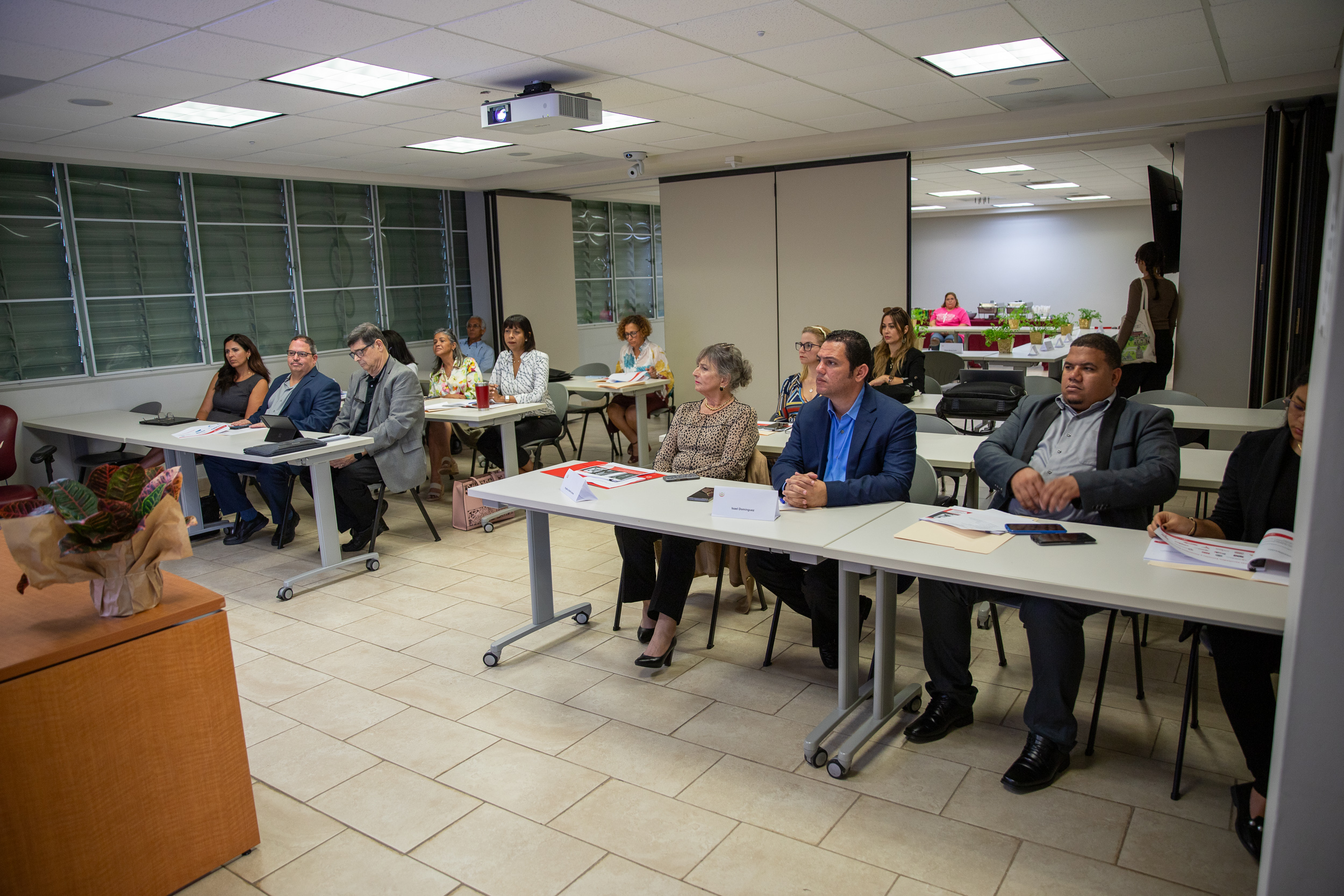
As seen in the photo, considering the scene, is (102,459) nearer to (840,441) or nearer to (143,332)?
(143,332)

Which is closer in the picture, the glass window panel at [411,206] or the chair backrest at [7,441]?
the chair backrest at [7,441]

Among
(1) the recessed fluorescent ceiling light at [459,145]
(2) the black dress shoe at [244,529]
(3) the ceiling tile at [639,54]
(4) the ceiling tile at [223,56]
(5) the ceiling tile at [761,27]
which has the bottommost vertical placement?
(2) the black dress shoe at [244,529]

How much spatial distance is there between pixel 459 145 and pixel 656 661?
524cm

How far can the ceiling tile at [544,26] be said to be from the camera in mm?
3617

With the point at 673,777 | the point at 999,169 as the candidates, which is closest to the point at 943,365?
the point at 999,169

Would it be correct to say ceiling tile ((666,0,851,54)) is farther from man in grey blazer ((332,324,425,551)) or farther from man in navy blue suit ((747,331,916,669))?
man in grey blazer ((332,324,425,551))

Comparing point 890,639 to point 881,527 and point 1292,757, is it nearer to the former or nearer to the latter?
point 881,527

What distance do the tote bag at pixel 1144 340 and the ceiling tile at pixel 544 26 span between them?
502 centimetres

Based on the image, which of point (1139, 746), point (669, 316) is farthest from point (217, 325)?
point (1139, 746)

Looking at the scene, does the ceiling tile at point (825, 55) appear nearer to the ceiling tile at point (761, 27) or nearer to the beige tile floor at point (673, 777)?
the ceiling tile at point (761, 27)

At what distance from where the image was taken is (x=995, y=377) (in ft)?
20.5

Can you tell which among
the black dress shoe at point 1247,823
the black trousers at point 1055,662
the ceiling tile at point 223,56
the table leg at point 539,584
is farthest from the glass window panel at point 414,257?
the black dress shoe at point 1247,823

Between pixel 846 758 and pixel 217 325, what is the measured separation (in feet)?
23.4

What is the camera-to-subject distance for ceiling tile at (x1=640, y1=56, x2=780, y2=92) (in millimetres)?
4660
